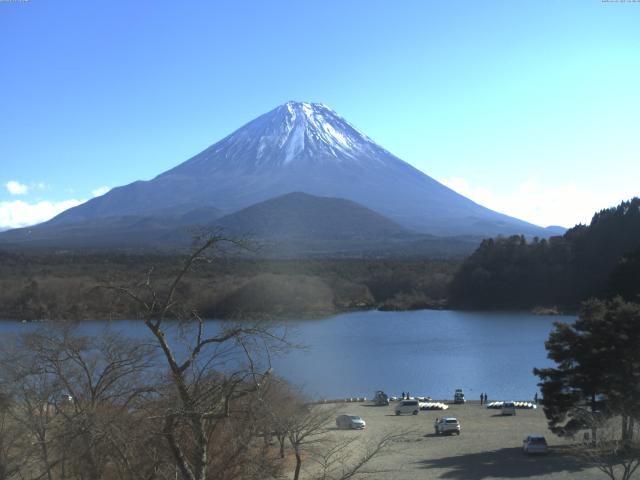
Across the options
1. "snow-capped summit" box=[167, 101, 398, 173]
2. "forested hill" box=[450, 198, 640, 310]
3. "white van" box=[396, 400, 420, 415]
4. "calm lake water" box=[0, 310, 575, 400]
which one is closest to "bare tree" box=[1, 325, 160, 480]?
"calm lake water" box=[0, 310, 575, 400]

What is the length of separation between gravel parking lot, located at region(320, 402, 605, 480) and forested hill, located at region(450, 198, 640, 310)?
25663 millimetres

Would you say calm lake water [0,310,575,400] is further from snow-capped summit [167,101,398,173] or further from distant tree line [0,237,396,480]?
snow-capped summit [167,101,398,173]

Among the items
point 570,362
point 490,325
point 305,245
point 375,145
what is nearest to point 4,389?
point 570,362

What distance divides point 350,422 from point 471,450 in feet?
8.86

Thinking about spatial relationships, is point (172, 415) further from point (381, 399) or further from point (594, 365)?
point (381, 399)

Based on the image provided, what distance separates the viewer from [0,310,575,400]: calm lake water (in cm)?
1897

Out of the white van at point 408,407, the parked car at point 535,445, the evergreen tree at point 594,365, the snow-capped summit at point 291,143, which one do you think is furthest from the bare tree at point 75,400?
the snow-capped summit at point 291,143

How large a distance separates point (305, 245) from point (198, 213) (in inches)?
502

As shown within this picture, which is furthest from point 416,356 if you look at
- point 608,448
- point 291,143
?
point 291,143

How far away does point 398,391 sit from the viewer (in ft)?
63.9

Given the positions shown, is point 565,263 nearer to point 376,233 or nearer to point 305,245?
point 305,245

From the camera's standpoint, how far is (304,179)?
89375mm

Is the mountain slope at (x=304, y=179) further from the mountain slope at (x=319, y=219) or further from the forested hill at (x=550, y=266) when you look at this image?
the forested hill at (x=550, y=266)

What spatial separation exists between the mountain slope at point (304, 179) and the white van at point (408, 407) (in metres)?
67.3
